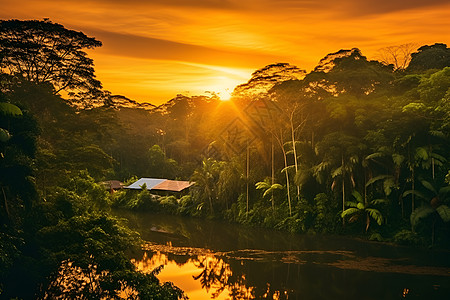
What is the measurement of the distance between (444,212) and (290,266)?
830cm

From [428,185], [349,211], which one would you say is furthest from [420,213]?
[349,211]

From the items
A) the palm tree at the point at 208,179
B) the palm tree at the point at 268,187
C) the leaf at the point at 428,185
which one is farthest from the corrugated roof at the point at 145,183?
the leaf at the point at 428,185

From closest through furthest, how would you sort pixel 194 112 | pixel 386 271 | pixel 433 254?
pixel 386 271 < pixel 433 254 < pixel 194 112

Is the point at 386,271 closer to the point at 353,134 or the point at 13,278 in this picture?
the point at 353,134

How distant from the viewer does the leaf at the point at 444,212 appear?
2366 centimetres

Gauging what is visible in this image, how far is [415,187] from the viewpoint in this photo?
2728 centimetres

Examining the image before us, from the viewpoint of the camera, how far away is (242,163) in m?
37.9

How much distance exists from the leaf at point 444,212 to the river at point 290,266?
6.07 ft

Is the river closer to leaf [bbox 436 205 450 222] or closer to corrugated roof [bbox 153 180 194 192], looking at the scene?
leaf [bbox 436 205 450 222]

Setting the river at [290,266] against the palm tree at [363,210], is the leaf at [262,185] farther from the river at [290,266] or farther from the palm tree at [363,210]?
the palm tree at [363,210]

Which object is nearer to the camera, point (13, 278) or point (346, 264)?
point (13, 278)

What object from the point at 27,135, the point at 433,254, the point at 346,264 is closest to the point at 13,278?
the point at 27,135

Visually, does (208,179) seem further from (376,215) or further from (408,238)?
(408,238)

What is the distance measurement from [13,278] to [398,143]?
2060 centimetres
